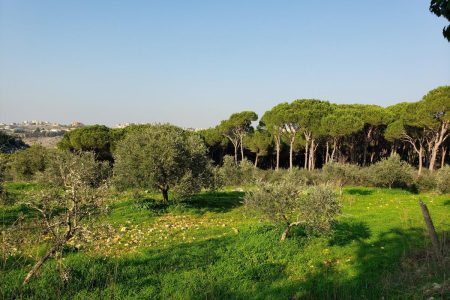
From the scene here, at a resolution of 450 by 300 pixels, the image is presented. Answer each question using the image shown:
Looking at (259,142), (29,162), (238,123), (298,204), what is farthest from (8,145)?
(259,142)

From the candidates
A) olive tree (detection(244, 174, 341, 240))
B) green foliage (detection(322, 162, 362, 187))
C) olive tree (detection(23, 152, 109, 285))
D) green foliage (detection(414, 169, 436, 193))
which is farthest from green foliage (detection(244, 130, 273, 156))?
olive tree (detection(23, 152, 109, 285))

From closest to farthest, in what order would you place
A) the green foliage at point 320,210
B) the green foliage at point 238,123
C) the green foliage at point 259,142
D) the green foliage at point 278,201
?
the green foliage at point 320,210
the green foliage at point 278,201
the green foliage at point 238,123
the green foliage at point 259,142

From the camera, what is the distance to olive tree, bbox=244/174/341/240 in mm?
15227

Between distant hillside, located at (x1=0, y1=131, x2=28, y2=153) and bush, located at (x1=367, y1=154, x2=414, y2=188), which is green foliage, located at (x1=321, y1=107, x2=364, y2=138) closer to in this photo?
bush, located at (x1=367, y1=154, x2=414, y2=188)

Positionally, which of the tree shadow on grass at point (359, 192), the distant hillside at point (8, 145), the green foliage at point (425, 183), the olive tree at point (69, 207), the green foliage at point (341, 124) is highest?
the green foliage at point (341, 124)

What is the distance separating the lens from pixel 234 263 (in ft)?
43.3

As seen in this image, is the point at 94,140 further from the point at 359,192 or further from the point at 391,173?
the point at 391,173

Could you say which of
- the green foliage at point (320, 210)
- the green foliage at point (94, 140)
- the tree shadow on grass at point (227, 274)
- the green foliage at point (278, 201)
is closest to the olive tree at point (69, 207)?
the tree shadow on grass at point (227, 274)

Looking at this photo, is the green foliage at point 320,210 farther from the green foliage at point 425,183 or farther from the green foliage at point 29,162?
the green foliage at point 29,162

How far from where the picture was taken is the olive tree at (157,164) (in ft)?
81.4

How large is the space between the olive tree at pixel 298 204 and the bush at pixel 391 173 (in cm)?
2484

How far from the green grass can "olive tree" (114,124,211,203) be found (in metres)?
3.94

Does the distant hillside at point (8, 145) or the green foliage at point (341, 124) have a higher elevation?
the green foliage at point (341, 124)

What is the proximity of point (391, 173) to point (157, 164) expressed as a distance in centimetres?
2661
